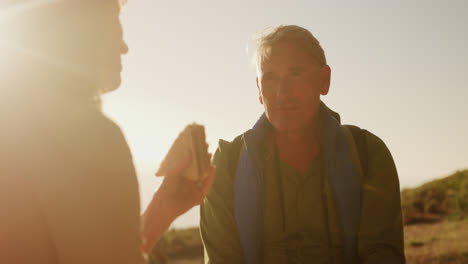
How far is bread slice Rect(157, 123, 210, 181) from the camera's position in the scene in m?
1.76

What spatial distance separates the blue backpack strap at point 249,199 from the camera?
338 cm

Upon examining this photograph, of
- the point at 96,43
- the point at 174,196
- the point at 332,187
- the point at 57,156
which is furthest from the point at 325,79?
the point at 57,156

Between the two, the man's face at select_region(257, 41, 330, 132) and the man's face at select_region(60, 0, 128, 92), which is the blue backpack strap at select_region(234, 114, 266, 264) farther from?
the man's face at select_region(60, 0, 128, 92)

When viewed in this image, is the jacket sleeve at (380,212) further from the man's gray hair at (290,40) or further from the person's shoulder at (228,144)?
the person's shoulder at (228,144)

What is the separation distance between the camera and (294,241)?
11.1ft

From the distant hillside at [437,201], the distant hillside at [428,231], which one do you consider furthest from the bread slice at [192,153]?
the distant hillside at [437,201]

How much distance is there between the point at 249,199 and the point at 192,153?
179 cm

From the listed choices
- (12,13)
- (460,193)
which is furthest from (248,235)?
(460,193)

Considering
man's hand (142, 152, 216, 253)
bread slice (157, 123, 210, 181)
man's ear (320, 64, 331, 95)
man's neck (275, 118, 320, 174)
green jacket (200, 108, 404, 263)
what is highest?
man's ear (320, 64, 331, 95)

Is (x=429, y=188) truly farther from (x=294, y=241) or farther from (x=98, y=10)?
(x=98, y=10)

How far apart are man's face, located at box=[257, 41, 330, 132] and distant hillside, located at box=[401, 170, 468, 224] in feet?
22.5

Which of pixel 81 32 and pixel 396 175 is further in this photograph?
pixel 396 175

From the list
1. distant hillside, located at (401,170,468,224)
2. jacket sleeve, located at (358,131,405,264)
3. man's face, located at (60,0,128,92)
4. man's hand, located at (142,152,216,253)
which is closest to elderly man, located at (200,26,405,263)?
jacket sleeve, located at (358,131,405,264)

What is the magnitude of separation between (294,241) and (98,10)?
2.66 meters
